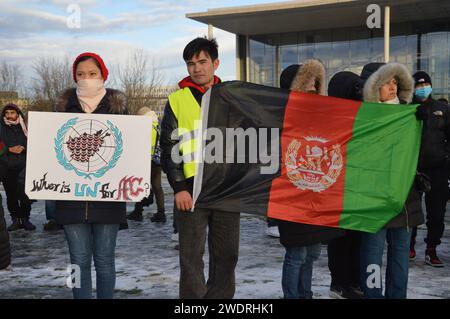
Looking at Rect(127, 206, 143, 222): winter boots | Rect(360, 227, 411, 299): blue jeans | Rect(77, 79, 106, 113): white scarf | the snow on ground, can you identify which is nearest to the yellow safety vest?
Rect(77, 79, 106, 113): white scarf

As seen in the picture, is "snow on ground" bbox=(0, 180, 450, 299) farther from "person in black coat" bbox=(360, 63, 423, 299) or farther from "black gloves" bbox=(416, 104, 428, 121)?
"black gloves" bbox=(416, 104, 428, 121)

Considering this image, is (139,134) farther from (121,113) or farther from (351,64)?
(351,64)

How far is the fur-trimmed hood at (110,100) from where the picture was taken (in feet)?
11.7

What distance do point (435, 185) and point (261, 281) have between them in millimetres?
2106

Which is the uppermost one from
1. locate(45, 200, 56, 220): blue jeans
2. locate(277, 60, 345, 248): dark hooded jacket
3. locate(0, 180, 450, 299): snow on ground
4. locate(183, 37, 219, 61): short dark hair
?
locate(183, 37, 219, 61): short dark hair

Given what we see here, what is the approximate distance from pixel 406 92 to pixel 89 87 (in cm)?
244

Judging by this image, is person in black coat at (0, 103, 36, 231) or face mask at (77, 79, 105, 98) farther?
person in black coat at (0, 103, 36, 231)

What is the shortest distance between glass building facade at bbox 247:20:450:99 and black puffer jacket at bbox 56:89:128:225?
26.2 m

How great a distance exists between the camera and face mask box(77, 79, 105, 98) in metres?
3.49

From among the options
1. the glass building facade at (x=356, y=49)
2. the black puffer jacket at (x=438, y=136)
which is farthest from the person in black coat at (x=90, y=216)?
the glass building facade at (x=356, y=49)

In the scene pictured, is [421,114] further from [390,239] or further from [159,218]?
[159,218]

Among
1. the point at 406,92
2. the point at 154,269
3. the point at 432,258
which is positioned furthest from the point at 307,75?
the point at 432,258

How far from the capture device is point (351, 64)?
31.8 meters
